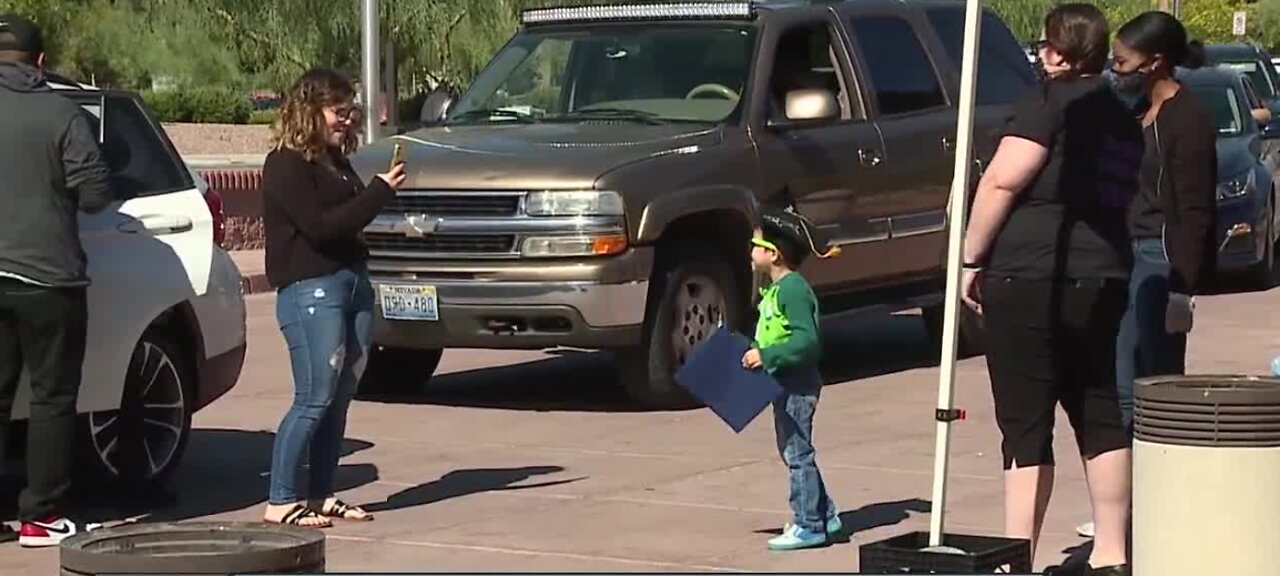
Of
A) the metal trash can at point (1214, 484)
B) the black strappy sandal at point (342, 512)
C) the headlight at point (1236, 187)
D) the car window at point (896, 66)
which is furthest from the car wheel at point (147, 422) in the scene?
the headlight at point (1236, 187)

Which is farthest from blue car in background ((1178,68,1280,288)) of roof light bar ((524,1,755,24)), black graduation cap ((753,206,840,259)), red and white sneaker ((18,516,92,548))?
red and white sneaker ((18,516,92,548))

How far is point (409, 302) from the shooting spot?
11.2 metres

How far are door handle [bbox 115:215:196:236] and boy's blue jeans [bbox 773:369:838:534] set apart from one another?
2457mm

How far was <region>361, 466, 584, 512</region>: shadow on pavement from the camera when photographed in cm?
913

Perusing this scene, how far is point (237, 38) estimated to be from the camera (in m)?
31.8

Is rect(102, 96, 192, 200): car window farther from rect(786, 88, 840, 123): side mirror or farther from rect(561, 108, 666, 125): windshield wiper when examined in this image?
rect(786, 88, 840, 123): side mirror

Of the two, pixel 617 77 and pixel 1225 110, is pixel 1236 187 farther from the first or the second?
pixel 617 77

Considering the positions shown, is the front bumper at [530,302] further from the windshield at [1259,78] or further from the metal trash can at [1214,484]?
the windshield at [1259,78]

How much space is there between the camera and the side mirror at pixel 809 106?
11.8m

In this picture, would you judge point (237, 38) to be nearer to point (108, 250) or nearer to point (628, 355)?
point (628, 355)

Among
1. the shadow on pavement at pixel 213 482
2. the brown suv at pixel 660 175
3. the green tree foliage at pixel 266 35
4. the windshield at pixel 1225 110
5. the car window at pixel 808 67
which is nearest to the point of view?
the shadow on pavement at pixel 213 482

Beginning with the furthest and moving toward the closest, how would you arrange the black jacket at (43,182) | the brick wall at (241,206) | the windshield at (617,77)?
the brick wall at (241,206)
the windshield at (617,77)
the black jacket at (43,182)

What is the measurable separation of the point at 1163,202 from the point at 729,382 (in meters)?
1.61

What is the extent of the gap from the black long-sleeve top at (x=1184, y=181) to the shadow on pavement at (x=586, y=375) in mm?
4422
